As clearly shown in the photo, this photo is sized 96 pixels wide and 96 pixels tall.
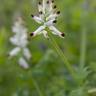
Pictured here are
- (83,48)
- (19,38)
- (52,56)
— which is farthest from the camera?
(83,48)

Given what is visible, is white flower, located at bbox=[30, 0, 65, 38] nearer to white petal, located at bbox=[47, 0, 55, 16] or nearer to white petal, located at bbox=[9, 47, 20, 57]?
white petal, located at bbox=[47, 0, 55, 16]

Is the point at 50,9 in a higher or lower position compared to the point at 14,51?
lower

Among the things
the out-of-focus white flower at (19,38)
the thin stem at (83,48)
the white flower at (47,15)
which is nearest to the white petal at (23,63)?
the out-of-focus white flower at (19,38)

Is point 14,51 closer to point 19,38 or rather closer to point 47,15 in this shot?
point 19,38

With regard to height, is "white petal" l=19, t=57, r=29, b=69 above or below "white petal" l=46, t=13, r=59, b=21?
above

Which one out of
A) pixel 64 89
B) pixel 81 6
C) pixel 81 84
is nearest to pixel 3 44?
pixel 81 6

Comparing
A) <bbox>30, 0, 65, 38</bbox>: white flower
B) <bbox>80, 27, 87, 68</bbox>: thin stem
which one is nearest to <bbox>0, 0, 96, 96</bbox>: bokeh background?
<bbox>80, 27, 87, 68</bbox>: thin stem

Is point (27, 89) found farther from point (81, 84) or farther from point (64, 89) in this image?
point (81, 84)

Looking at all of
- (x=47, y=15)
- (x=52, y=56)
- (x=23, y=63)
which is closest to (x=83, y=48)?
(x=52, y=56)
